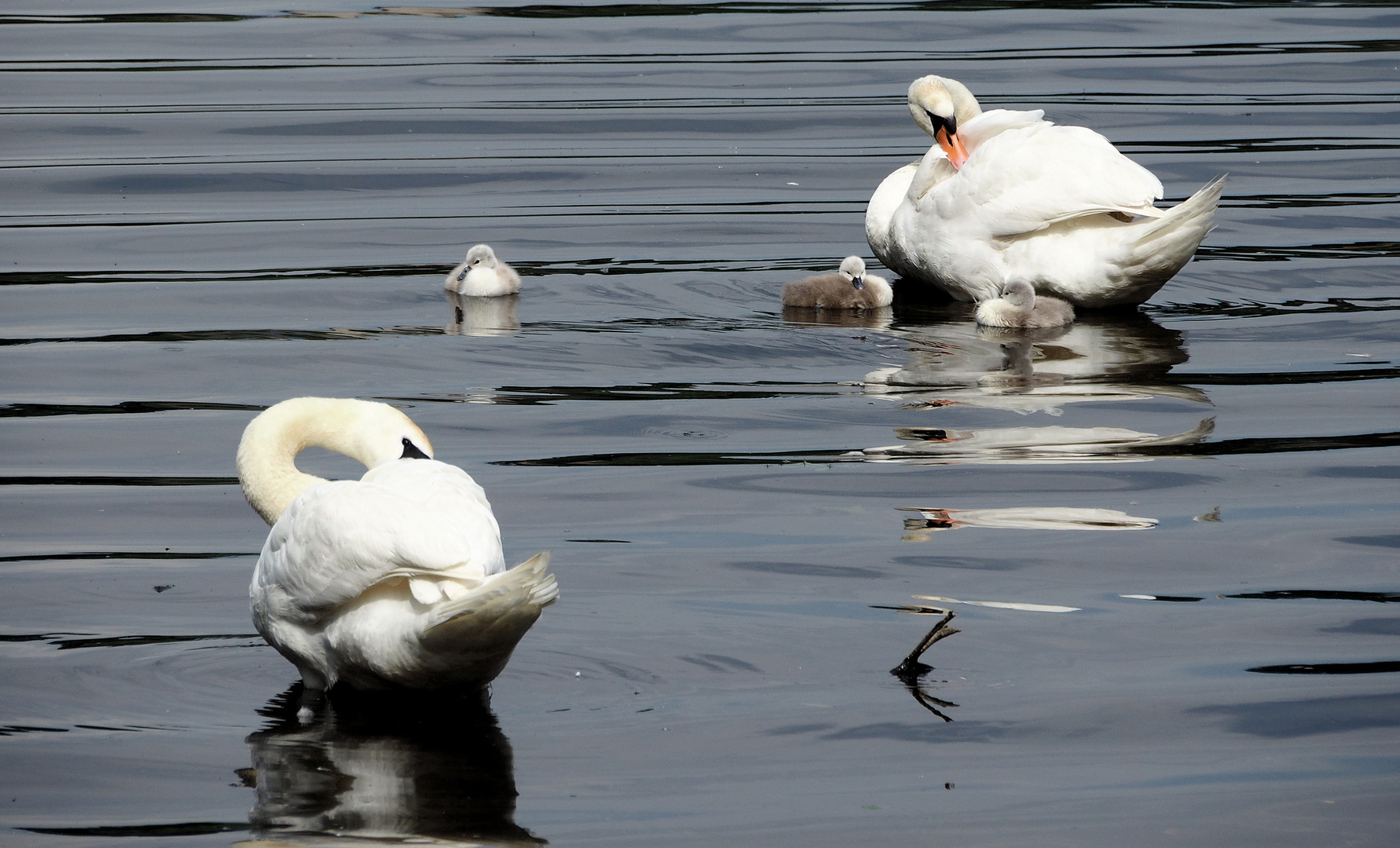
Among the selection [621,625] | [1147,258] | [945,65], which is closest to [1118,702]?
[621,625]

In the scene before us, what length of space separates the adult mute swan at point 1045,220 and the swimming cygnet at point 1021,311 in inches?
5.9

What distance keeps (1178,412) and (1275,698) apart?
3218 millimetres

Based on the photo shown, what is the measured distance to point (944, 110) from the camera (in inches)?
480

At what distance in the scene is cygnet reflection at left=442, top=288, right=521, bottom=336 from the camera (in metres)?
10.3

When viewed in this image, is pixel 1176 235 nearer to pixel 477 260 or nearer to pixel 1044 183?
pixel 1044 183

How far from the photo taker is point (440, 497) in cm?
533

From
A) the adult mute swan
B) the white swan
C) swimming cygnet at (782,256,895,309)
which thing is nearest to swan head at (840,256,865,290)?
swimming cygnet at (782,256,895,309)

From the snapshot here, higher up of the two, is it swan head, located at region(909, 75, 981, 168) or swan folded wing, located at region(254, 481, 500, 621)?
swan head, located at region(909, 75, 981, 168)

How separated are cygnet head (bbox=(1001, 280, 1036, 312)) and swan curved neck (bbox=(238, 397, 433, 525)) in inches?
202

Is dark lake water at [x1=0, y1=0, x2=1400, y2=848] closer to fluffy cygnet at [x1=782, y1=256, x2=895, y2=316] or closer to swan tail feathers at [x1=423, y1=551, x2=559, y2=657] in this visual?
fluffy cygnet at [x1=782, y1=256, x2=895, y2=316]

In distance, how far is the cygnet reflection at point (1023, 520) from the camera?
7.08 meters

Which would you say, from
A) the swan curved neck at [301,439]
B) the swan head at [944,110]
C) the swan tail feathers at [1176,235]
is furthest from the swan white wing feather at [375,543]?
the swan head at [944,110]

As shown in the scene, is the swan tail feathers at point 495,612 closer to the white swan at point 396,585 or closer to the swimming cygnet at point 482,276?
the white swan at point 396,585

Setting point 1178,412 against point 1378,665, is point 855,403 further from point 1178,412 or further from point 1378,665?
point 1378,665
